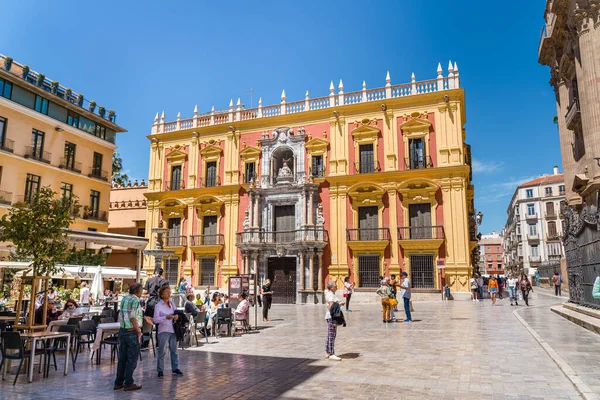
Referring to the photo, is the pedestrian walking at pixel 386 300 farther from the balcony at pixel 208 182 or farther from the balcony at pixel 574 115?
the balcony at pixel 208 182

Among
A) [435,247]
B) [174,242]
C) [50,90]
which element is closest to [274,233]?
[174,242]

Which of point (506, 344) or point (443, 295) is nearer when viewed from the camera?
point (506, 344)

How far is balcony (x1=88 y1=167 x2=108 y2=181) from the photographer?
30.3m

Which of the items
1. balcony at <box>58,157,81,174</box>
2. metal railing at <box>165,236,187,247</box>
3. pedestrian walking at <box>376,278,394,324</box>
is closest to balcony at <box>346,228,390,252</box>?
pedestrian walking at <box>376,278,394,324</box>

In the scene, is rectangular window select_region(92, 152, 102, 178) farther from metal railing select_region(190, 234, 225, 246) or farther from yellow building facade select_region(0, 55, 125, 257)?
metal railing select_region(190, 234, 225, 246)

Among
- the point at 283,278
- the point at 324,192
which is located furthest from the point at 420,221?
the point at 283,278

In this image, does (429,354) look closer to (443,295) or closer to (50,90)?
(443,295)

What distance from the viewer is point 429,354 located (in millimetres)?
8211

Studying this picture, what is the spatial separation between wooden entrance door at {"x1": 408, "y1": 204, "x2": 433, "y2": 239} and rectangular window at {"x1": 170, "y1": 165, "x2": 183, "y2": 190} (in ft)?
56.6

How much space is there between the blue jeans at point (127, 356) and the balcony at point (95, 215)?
25359mm

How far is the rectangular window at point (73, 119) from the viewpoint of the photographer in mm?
28750

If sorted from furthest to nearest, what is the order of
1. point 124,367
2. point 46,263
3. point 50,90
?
1. point 50,90
2. point 46,263
3. point 124,367

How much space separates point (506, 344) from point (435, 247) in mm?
15582

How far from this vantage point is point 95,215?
98.3ft
